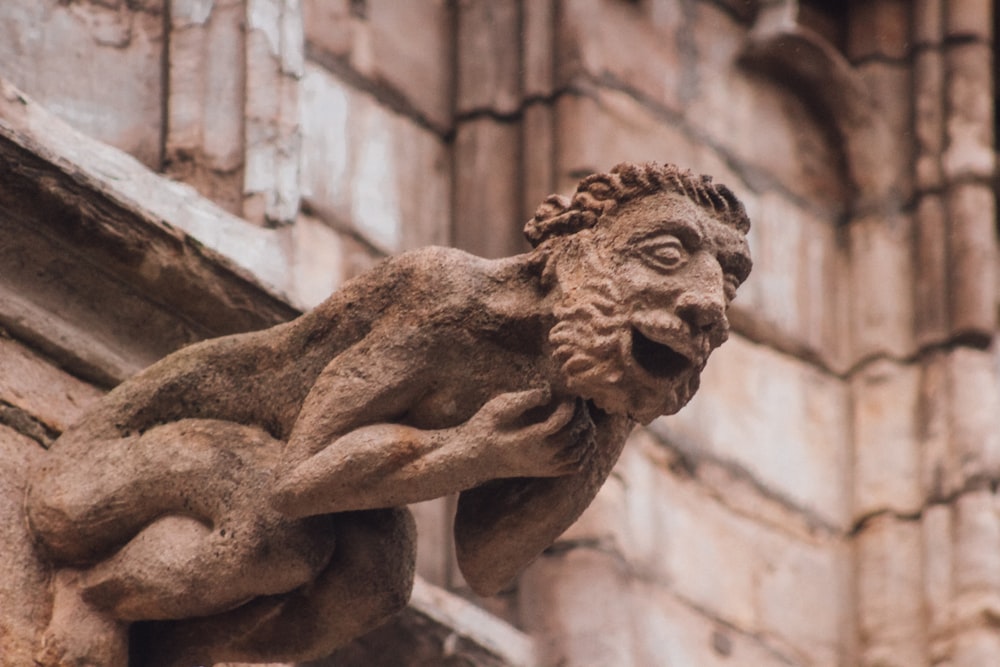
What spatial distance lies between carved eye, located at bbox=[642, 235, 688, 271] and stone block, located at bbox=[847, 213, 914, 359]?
13.0 feet

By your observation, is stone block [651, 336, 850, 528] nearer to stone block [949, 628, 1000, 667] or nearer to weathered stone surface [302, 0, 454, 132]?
stone block [949, 628, 1000, 667]

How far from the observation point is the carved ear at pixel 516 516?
461cm

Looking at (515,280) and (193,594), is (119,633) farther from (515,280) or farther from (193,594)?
(515,280)

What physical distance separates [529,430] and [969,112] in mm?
4214

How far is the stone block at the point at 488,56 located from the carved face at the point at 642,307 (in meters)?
3.25

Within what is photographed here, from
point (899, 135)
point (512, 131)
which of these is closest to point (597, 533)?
point (512, 131)

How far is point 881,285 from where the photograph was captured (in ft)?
27.9

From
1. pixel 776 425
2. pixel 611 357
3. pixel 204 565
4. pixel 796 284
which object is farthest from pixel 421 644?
pixel 796 284

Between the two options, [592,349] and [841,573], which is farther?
[841,573]

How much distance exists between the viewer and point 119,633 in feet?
Result: 15.5

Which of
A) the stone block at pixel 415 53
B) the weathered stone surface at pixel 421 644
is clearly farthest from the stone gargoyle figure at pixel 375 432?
the stone block at pixel 415 53

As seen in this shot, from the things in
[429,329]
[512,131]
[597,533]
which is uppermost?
[429,329]

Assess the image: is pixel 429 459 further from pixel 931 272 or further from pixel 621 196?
pixel 931 272

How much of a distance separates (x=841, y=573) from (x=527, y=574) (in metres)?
1.17
